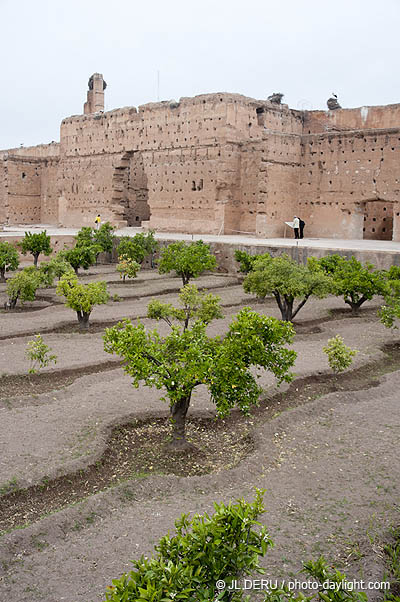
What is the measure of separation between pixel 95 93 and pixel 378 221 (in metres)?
24.3

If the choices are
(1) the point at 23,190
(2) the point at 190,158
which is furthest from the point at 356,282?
(1) the point at 23,190

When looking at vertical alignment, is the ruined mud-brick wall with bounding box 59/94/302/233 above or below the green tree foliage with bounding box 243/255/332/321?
above

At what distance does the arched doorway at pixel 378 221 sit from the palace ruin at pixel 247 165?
0.16ft

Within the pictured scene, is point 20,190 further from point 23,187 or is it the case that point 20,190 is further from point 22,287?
point 22,287

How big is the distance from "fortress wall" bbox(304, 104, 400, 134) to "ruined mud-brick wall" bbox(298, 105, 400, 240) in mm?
202

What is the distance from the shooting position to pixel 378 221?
29.0 metres

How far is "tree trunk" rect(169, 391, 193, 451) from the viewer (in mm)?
8148

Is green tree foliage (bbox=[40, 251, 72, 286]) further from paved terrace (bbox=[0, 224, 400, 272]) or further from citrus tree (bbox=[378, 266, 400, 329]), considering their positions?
citrus tree (bbox=[378, 266, 400, 329])

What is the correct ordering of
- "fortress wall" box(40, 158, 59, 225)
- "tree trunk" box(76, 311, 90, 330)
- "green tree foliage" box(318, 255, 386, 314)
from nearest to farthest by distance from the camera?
"tree trunk" box(76, 311, 90, 330) → "green tree foliage" box(318, 255, 386, 314) → "fortress wall" box(40, 158, 59, 225)

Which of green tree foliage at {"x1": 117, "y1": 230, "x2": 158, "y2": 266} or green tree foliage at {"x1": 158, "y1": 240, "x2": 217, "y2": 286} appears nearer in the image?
green tree foliage at {"x1": 158, "y1": 240, "x2": 217, "y2": 286}

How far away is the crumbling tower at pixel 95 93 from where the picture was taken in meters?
43.2

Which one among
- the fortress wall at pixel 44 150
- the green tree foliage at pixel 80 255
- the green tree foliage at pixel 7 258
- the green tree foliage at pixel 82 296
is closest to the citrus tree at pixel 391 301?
the green tree foliage at pixel 82 296

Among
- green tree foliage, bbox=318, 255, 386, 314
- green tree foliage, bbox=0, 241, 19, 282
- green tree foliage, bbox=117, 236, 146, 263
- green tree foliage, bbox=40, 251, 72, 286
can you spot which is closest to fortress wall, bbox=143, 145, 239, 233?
green tree foliage, bbox=117, 236, 146, 263

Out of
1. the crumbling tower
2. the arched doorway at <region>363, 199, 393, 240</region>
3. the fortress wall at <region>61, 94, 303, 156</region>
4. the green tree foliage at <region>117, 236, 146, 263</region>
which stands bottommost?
the green tree foliage at <region>117, 236, 146, 263</region>
